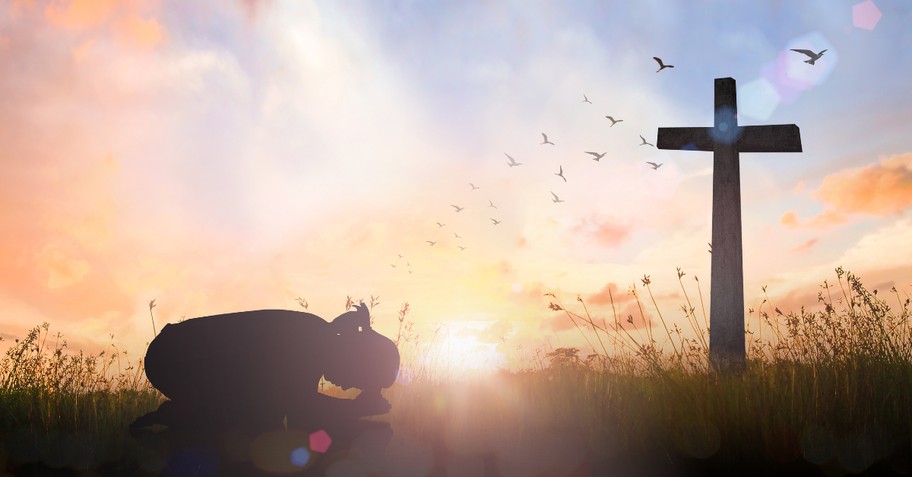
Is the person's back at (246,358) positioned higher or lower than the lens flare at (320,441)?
higher

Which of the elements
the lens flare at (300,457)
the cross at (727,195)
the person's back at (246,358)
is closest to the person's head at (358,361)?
the person's back at (246,358)

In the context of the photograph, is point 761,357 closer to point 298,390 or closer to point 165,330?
point 298,390

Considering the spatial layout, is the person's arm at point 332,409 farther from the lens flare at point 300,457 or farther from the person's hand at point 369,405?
the lens flare at point 300,457

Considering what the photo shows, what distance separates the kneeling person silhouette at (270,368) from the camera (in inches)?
200

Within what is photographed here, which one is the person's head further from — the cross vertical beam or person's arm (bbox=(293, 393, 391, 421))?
the cross vertical beam

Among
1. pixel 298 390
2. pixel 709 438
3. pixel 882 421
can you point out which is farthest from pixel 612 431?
pixel 298 390

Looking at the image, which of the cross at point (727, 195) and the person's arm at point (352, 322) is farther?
the cross at point (727, 195)

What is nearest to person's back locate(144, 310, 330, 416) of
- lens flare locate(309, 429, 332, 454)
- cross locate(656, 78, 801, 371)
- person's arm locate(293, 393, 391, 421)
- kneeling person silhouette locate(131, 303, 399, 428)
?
kneeling person silhouette locate(131, 303, 399, 428)

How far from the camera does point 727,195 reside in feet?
26.9

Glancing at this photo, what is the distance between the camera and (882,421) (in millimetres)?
5211

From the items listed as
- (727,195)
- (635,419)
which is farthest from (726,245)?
(635,419)

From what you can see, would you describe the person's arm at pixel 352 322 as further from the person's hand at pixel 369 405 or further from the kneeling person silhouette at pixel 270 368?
the person's hand at pixel 369 405

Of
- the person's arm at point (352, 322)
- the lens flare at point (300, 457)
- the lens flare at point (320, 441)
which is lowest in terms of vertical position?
the lens flare at point (300, 457)

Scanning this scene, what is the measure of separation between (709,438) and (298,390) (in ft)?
10.6
